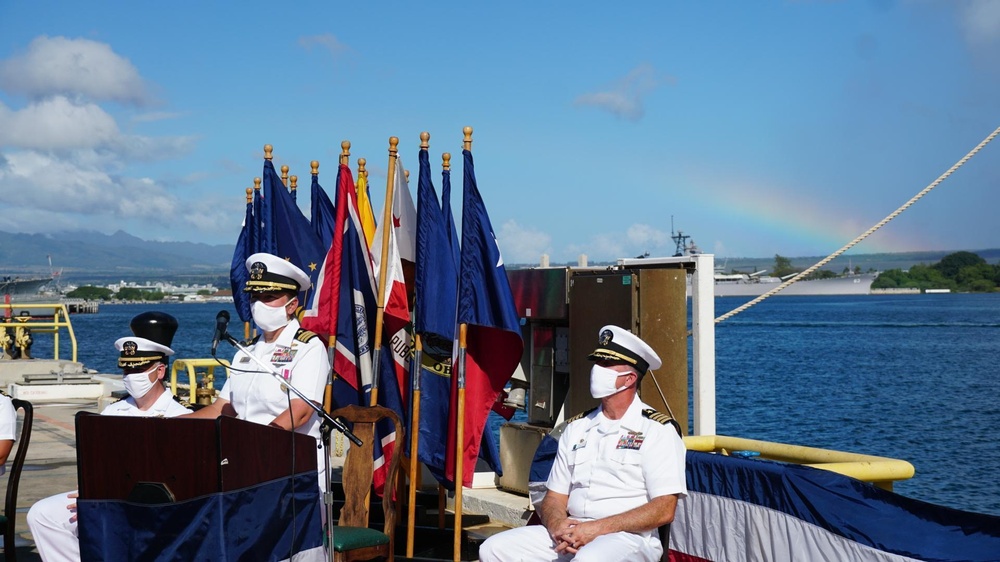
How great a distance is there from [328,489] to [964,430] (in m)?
26.4

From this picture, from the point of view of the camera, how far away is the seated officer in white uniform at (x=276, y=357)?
5520mm

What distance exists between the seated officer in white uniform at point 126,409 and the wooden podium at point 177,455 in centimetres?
26

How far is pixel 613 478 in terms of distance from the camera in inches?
204

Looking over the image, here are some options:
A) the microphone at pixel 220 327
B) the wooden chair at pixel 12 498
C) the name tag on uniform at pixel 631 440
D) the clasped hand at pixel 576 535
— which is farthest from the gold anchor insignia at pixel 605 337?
the wooden chair at pixel 12 498

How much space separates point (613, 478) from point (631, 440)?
194mm

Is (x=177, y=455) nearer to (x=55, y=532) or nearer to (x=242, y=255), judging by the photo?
(x=55, y=532)

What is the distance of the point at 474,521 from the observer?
27.0 ft

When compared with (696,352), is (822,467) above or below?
below

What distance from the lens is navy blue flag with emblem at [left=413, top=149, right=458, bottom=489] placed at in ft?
24.2

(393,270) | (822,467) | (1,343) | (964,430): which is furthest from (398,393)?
(964,430)

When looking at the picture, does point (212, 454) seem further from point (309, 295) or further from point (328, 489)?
point (309, 295)

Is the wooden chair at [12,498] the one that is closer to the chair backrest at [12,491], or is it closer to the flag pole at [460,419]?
the chair backrest at [12,491]

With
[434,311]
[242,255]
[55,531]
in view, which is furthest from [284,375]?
[242,255]

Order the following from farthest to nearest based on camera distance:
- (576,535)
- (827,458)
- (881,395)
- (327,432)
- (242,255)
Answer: (881,395)
(242,255)
(827,458)
(576,535)
(327,432)
